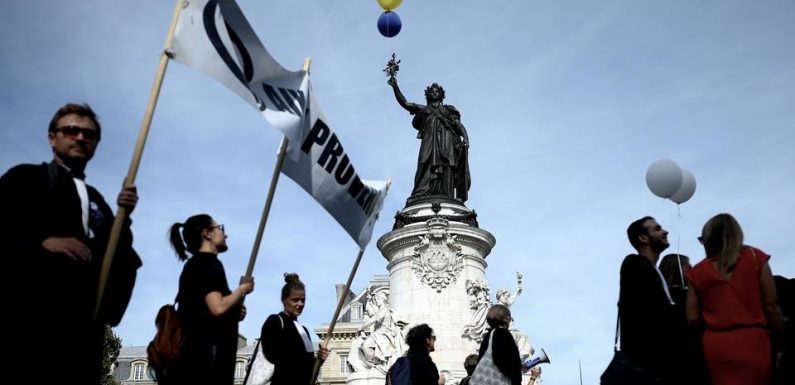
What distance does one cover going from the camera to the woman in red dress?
512cm

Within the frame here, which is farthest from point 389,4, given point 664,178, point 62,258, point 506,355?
point 62,258

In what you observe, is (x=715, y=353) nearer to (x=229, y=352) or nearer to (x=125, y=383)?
(x=229, y=352)

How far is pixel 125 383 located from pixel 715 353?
6098 cm

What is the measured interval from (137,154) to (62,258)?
3.01 ft

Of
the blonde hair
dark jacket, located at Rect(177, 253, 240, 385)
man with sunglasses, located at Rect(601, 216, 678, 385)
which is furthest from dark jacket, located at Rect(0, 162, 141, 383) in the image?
the blonde hair

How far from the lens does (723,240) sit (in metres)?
5.52

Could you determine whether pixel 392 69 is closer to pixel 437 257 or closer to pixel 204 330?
pixel 437 257

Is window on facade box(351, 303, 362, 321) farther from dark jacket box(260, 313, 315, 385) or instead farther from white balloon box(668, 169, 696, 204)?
dark jacket box(260, 313, 315, 385)

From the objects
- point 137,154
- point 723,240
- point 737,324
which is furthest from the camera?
point 723,240

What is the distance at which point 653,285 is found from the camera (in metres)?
5.68

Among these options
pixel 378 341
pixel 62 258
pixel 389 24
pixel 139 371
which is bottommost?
pixel 62 258

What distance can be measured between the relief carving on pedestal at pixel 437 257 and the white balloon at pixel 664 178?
7842 millimetres

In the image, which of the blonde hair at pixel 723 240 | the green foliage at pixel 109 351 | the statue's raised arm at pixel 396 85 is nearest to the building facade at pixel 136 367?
the green foliage at pixel 109 351

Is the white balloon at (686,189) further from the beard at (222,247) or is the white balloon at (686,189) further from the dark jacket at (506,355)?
the beard at (222,247)
